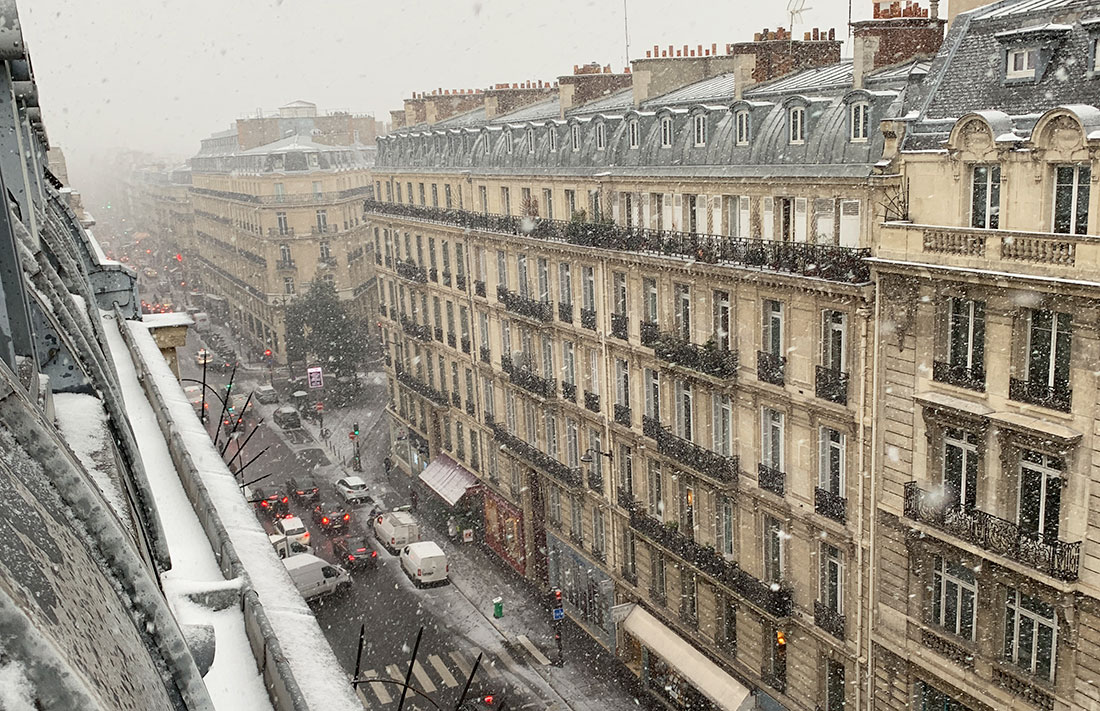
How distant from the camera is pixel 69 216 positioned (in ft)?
57.5

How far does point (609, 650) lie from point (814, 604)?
1151cm

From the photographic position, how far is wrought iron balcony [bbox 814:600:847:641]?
78.6 feet

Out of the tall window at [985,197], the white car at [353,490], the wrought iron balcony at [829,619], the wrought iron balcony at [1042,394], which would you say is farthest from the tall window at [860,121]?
the white car at [353,490]

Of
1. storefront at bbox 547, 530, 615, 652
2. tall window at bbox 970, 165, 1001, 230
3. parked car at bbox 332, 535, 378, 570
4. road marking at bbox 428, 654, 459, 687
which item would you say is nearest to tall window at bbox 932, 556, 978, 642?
tall window at bbox 970, 165, 1001, 230

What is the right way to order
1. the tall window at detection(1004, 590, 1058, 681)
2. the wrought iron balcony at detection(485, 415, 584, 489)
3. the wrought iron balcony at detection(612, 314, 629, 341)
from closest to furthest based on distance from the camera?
the tall window at detection(1004, 590, 1058, 681), the wrought iron balcony at detection(612, 314, 629, 341), the wrought iron balcony at detection(485, 415, 584, 489)

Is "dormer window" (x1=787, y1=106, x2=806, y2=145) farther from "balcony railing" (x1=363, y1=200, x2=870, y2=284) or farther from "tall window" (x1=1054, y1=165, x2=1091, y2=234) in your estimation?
"tall window" (x1=1054, y1=165, x2=1091, y2=234)

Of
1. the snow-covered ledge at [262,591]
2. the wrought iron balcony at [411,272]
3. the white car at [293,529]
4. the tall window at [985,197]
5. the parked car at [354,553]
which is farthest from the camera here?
the wrought iron balcony at [411,272]

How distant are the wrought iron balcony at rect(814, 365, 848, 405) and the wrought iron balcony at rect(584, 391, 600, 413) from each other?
11494mm

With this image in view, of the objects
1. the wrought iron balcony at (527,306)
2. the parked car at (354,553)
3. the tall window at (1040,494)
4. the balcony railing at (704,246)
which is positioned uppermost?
the balcony railing at (704,246)

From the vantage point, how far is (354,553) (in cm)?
4194

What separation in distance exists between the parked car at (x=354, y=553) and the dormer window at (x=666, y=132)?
73.2ft

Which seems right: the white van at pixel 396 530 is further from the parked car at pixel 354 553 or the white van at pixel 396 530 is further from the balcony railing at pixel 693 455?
the balcony railing at pixel 693 455

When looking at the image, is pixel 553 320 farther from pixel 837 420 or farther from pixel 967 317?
pixel 967 317

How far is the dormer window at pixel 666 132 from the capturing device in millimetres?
28375
